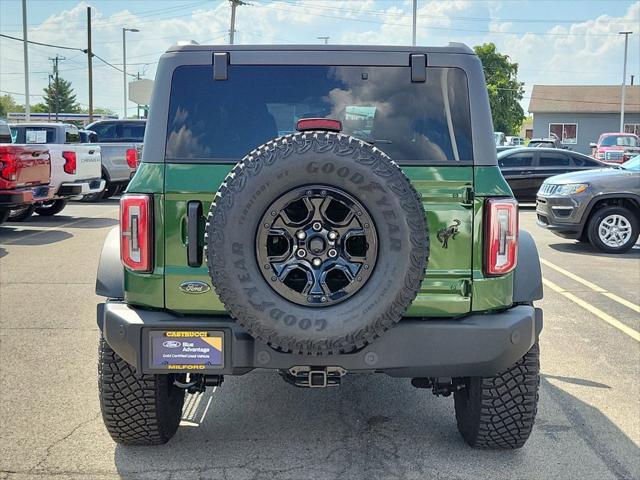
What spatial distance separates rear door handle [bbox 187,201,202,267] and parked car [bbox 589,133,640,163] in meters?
29.7

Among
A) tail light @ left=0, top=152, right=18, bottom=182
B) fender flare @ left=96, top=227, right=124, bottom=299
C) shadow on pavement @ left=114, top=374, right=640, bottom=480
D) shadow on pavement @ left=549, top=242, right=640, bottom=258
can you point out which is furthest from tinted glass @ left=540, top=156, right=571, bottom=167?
fender flare @ left=96, top=227, right=124, bottom=299

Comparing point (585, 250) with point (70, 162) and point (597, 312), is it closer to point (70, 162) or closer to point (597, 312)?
point (597, 312)

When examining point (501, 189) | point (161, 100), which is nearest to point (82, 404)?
point (161, 100)

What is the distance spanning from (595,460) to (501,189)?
1473 millimetres

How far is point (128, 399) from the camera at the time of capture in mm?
3771

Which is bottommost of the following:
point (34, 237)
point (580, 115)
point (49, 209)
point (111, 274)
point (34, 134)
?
point (34, 237)

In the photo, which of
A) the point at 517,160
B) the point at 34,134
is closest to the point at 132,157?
the point at 34,134

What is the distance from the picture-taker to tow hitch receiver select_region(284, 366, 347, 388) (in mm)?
3395

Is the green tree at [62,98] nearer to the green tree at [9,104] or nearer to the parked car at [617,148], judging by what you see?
the green tree at [9,104]

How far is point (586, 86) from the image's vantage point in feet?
202

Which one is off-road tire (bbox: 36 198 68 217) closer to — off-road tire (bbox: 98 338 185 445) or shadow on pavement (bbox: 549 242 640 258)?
shadow on pavement (bbox: 549 242 640 258)

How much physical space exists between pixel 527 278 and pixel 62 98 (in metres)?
141

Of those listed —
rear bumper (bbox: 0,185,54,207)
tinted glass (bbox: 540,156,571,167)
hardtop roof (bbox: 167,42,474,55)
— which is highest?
hardtop roof (bbox: 167,42,474,55)

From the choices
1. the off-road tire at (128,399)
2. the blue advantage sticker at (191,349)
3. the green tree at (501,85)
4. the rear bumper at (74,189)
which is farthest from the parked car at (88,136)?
the green tree at (501,85)
